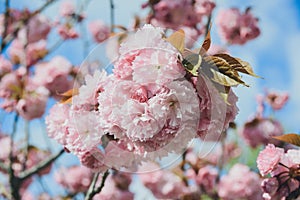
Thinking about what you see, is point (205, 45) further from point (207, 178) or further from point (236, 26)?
point (236, 26)

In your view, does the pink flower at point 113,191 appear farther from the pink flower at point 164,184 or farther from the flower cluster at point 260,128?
the flower cluster at point 260,128

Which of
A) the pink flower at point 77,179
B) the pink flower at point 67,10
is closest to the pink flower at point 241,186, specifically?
the pink flower at point 77,179

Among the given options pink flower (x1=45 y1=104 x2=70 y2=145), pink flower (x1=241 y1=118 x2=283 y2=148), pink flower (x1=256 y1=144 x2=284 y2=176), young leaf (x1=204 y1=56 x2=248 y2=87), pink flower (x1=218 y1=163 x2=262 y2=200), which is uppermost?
young leaf (x1=204 y1=56 x2=248 y2=87)

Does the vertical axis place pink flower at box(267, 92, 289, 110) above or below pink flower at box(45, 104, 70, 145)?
below

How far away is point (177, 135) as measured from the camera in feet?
3.82

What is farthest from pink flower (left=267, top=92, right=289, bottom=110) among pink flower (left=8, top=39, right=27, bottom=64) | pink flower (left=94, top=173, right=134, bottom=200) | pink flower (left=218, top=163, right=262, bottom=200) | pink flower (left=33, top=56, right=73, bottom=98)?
pink flower (left=8, top=39, right=27, bottom=64)

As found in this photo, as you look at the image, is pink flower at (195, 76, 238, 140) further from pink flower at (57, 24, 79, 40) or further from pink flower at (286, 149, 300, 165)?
pink flower at (57, 24, 79, 40)

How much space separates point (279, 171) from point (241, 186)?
2145 mm

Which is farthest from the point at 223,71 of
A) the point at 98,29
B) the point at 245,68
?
the point at 98,29

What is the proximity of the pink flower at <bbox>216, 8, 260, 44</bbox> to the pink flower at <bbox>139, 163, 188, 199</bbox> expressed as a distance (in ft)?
4.00

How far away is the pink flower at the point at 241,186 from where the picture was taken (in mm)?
3490

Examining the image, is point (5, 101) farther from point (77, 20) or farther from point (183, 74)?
point (183, 74)

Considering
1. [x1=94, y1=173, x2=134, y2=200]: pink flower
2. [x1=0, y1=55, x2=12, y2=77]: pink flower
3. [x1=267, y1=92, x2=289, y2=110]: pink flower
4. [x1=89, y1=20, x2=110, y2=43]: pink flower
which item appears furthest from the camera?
[x1=89, y1=20, x2=110, y2=43]: pink flower

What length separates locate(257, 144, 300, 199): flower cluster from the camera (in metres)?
1.45
